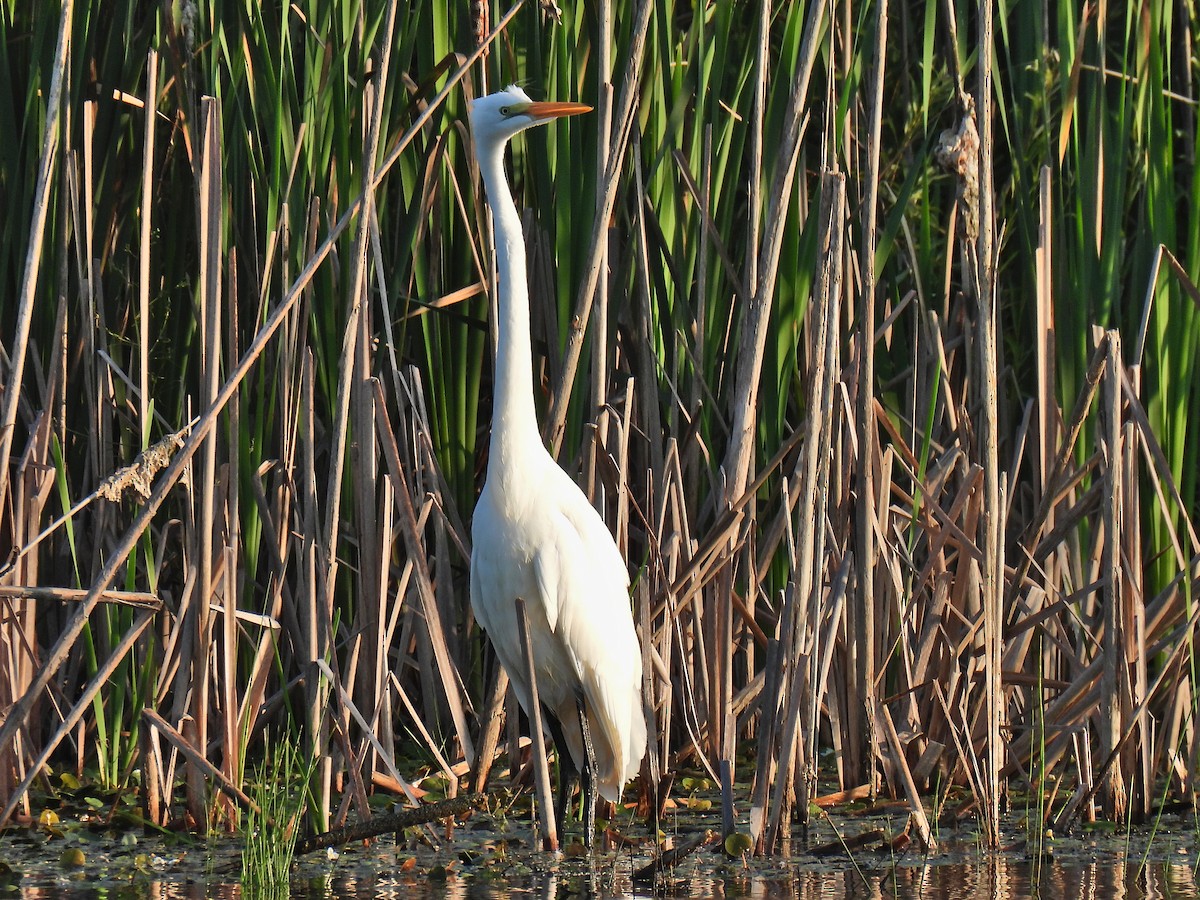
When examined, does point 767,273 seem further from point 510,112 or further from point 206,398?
point 206,398

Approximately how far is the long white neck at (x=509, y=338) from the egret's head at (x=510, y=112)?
0.15 ft

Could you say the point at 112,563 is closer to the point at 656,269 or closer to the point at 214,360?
the point at 214,360

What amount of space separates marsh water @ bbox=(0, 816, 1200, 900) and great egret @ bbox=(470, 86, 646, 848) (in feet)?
1.05

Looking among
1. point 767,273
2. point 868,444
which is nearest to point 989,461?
point 868,444

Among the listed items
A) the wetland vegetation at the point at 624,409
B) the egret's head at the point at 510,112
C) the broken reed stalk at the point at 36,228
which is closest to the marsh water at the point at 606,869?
the wetland vegetation at the point at 624,409

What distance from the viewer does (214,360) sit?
10.4ft

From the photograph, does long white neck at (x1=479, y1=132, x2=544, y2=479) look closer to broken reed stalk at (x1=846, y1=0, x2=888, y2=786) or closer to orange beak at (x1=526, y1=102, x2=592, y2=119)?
orange beak at (x1=526, y1=102, x2=592, y2=119)

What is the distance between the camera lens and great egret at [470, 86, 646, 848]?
132 inches

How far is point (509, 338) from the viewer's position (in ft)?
11.0

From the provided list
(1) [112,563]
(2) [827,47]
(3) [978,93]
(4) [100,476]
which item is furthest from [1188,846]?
(4) [100,476]

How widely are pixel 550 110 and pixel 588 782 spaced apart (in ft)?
5.45

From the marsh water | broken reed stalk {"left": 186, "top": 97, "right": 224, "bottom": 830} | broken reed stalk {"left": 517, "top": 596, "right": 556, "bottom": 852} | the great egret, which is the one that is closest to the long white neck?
the great egret

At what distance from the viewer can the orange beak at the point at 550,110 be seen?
10.6 feet

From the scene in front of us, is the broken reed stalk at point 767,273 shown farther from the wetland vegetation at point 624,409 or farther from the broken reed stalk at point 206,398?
the broken reed stalk at point 206,398
